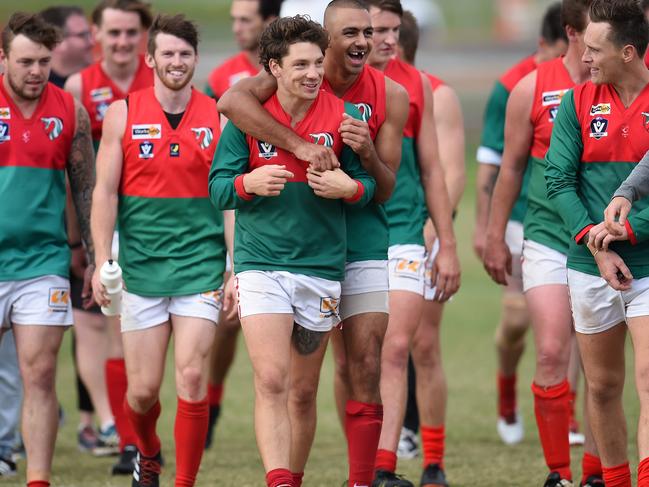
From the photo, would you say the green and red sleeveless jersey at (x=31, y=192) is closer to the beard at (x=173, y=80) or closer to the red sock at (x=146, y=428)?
the beard at (x=173, y=80)

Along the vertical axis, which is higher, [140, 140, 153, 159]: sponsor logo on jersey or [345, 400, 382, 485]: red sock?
[140, 140, 153, 159]: sponsor logo on jersey

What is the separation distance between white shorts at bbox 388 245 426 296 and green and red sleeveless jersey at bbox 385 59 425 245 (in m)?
0.06

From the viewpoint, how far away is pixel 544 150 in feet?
24.3

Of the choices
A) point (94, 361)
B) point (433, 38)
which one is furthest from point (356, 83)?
point (433, 38)

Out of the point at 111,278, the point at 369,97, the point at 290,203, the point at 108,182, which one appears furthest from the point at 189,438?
the point at 369,97

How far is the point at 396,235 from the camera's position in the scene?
298 inches

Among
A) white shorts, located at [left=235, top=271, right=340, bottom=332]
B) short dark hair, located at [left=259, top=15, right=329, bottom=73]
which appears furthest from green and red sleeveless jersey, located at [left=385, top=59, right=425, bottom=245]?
short dark hair, located at [left=259, top=15, right=329, bottom=73]

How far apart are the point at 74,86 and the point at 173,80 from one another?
1696mm

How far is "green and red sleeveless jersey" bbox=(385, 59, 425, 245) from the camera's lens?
7.51 metres

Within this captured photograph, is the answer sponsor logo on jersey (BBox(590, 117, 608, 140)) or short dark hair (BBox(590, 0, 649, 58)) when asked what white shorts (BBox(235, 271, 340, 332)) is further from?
short dark hair (BBox(590, 0, 649, 58))

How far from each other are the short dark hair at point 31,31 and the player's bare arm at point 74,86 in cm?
148

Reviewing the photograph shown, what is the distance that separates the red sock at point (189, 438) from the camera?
22.7 ft

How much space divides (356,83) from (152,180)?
1316 mm

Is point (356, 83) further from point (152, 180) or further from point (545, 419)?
point (545, 419)
